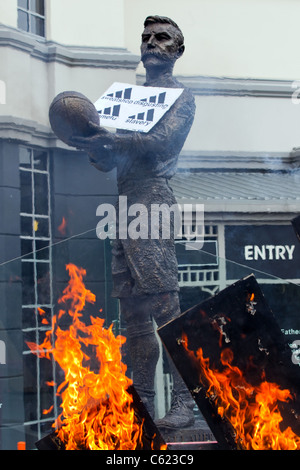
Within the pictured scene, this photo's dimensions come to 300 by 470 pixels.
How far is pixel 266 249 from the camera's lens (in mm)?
7906

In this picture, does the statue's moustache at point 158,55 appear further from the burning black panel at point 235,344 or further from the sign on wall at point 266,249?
the sign on wall at point 266,249

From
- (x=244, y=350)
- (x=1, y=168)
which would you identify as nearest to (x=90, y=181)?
(x=1, y=168)

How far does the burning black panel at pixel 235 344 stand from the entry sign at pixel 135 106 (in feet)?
3.63

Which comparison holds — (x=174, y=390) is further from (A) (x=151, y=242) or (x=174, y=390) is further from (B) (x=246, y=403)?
(A) (x=151, y=242)

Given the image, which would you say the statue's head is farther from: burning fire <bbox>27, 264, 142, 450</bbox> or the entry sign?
burning fire <bbox>27, 264, 142, 450</bbox>

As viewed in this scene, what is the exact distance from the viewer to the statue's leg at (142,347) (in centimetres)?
475

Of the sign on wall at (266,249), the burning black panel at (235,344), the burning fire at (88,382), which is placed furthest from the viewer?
Result: the sign on wall at (266,249)

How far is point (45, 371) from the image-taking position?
4.95m

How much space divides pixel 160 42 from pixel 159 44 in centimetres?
2

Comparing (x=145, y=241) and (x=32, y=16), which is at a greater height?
(x=32, y=16)

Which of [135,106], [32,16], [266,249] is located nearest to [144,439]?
[135,106]

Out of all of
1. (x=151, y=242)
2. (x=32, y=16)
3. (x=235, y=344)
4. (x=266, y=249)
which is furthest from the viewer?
(x=266, y=249)

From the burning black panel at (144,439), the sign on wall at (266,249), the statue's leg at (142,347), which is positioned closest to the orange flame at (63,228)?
the sign on wall at (266,249)

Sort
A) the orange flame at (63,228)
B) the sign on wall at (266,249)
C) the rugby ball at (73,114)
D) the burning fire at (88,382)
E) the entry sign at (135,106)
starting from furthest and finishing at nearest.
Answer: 1. the sign on wall at (266,249)
2. the orange flame at (63,228)
3. the entry sign at (135,106)
4. the rugby ball at (73,114)
5. the burning fire at (88,382)
